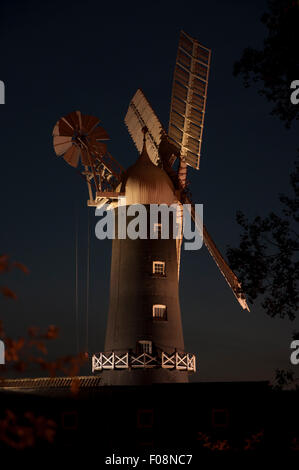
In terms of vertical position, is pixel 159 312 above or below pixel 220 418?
above

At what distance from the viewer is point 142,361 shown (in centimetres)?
3375

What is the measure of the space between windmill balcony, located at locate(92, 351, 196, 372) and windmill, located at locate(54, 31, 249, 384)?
51 millimetres

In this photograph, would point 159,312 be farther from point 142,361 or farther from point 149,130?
point 149,130

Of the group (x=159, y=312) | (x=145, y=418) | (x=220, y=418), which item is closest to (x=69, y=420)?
(x=145, y=418)

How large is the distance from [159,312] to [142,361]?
2947 millimetres

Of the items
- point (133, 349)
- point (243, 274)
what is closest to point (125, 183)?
point (133, 349)

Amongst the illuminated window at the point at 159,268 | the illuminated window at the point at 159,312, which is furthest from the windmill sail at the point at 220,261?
the illuminated window at the point at 159,312

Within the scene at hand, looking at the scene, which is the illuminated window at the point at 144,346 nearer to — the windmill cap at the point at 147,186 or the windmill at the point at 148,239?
the windmill at the point at 148,239

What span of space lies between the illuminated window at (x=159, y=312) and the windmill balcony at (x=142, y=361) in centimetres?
191

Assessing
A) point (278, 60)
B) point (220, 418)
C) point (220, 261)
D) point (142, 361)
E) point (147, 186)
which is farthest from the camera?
point (220, 261)

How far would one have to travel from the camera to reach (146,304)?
35.1m

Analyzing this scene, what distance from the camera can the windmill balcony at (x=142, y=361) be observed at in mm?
33812

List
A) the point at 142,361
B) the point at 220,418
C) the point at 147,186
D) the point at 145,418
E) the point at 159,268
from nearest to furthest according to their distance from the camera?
the point at 220,418, the point at 145,418, the point at 142,361, the point at 159,268, the point at 147,186

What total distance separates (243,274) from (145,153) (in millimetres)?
21832
